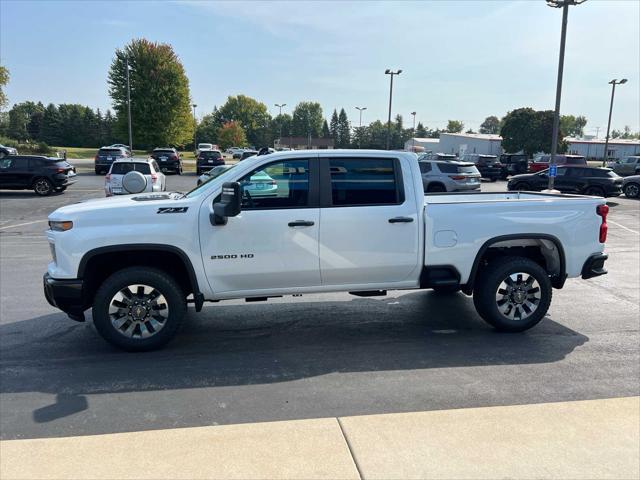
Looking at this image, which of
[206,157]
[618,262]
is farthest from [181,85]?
[618,262]

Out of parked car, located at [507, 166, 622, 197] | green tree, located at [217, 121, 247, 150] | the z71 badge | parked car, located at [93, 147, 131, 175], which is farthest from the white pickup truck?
green tree, located at [217, 121, 247, 150]

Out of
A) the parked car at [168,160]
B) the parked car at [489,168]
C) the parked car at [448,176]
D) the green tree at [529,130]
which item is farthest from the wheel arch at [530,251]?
the green tree at [529,130]

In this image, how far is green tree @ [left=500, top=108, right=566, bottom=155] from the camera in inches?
2373

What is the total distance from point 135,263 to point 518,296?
Result: 4.03m

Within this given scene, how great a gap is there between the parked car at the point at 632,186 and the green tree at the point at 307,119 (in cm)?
8686

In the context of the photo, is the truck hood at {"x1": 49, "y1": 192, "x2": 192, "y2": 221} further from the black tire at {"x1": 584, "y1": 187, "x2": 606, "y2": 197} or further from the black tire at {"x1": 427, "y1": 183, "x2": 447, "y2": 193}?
the black tire at {"x1": 584, "y1": 187, "x2": 606, "y2": 197}

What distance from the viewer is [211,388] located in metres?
4.33

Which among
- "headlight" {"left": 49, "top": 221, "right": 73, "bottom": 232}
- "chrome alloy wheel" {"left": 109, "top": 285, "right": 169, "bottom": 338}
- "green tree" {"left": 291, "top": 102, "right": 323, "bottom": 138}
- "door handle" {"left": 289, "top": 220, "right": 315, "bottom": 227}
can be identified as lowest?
"chrome alloy wheel" {"left": 109, "top": 285, "right": 169, "bottom": 338}

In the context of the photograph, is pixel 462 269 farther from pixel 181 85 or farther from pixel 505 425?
pixel 181 85

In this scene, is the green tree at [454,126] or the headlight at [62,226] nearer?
the headlight at [62,226]

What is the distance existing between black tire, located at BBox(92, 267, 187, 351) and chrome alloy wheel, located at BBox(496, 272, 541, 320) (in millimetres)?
3358

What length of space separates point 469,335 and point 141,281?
345 cm

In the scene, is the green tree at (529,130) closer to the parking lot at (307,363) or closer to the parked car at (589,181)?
the parked car at (589,181)

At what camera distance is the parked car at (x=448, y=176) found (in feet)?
71.0
